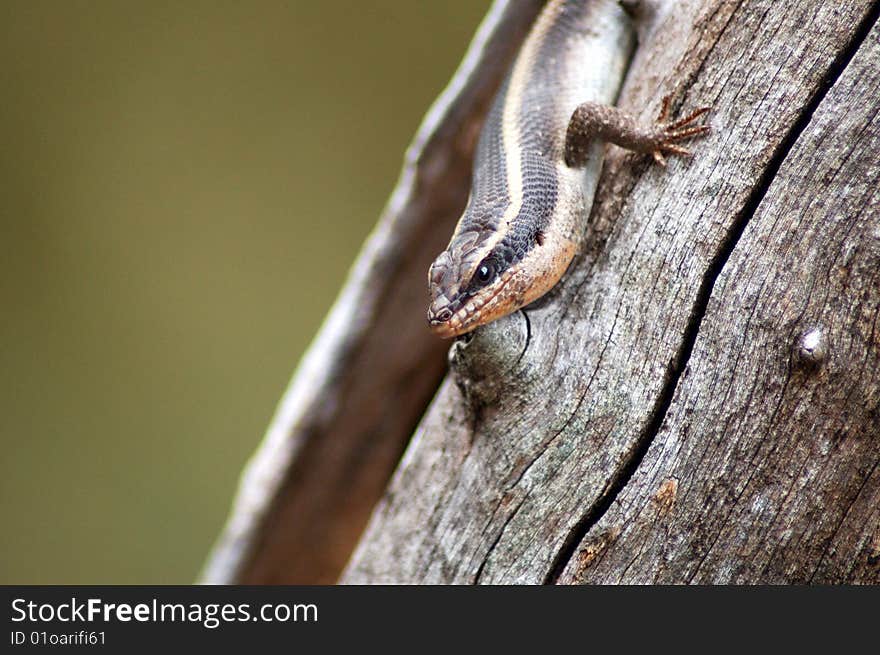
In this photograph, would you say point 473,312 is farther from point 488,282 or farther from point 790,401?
point 790,401

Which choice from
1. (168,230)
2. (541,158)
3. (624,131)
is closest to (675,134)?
(624,131)

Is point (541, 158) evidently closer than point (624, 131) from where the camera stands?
No

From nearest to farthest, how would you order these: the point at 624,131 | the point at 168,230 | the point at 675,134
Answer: the point at 675,134, the point at 624,131, the point at 168,230

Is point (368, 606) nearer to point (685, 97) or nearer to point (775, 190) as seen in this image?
point (775, 190)

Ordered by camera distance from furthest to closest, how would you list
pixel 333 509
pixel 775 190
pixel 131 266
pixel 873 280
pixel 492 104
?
1. pixel 131 266
2. pixel 333 509
3. pixel 492 104
4. pixel 775 190
5. pixel 873 280

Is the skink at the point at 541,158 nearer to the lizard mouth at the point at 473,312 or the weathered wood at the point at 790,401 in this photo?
the lizard mouth at the point at 473,312

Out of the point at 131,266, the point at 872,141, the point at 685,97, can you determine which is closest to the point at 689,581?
the point at 872,141

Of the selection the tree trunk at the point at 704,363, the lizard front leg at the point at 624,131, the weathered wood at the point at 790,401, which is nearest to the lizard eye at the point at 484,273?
the tree trunk at the point at 704,363
